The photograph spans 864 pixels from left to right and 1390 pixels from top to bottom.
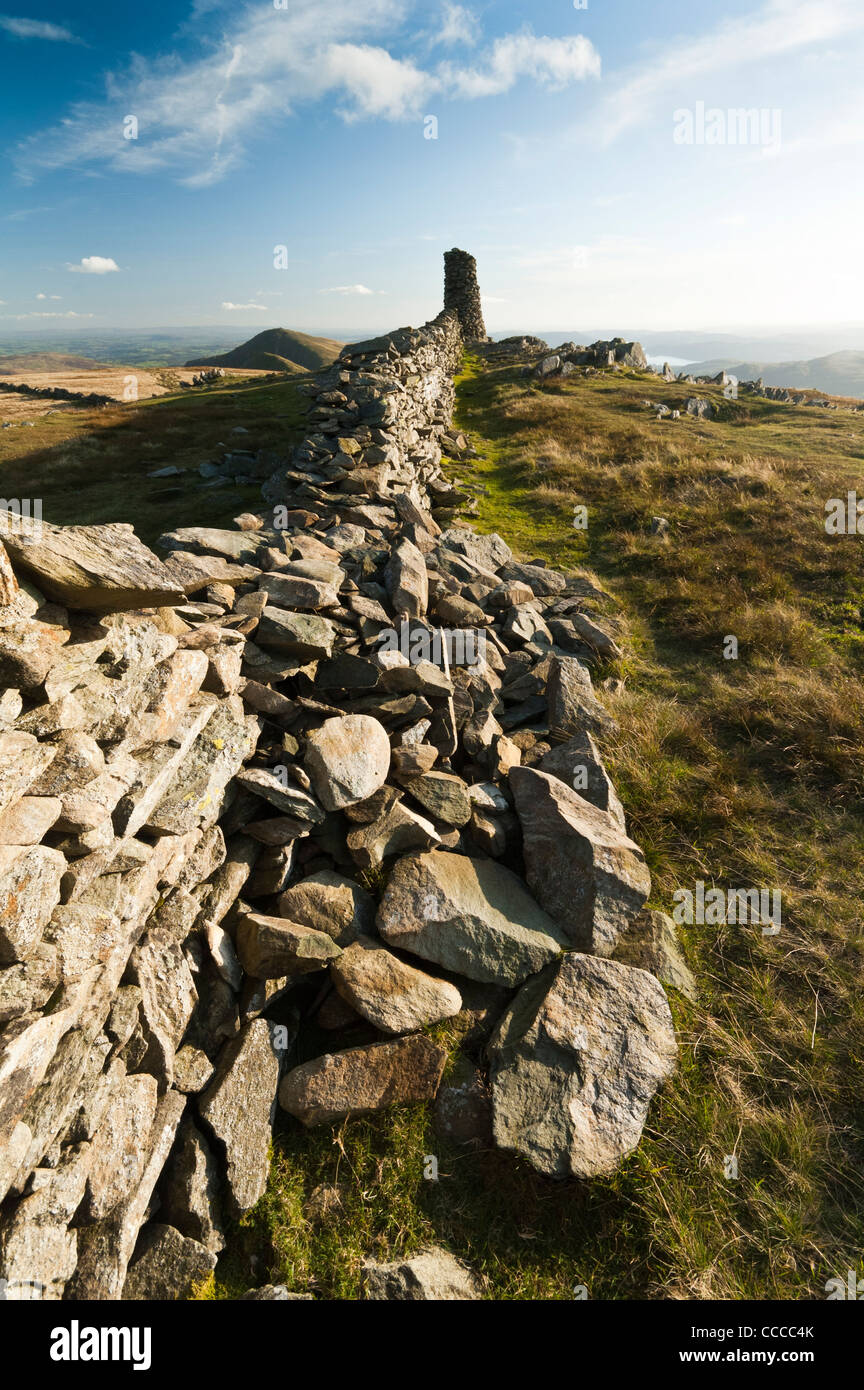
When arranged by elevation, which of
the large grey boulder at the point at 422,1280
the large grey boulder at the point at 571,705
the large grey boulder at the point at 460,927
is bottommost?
the large grey boulder at the point at 422,1280

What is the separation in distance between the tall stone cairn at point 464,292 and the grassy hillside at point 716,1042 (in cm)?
4373

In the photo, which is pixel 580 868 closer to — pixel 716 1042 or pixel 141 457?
pixel 716 1042

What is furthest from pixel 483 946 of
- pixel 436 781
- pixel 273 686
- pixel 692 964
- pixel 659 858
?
pixel 273 686

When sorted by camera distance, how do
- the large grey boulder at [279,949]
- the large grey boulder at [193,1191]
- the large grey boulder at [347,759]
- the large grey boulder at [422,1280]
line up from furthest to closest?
the large grey boulder at [347,759]
the large grey boulder at [279,949]
the large grey boulder at [193,1191]
the large grey boulder at [422,1280]

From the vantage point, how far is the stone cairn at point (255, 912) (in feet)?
9.37

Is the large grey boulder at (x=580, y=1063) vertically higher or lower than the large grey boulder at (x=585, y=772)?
lower

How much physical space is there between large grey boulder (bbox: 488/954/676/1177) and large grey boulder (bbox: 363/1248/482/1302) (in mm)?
619

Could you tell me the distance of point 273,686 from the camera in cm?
516

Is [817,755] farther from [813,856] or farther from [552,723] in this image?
[552,723]

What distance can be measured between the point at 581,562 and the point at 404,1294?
11159 mm

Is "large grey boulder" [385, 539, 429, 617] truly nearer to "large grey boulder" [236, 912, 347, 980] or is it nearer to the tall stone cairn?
"large grey boulder" [236, 912, 347, 980]

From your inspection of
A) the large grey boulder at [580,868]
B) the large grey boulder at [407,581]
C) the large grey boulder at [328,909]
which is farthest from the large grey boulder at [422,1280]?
the large grey boulder at [407,581]

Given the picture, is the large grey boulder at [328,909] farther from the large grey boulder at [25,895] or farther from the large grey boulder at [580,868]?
the large grey boulder at [25,895]

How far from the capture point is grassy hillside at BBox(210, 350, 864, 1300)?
3.23 m
